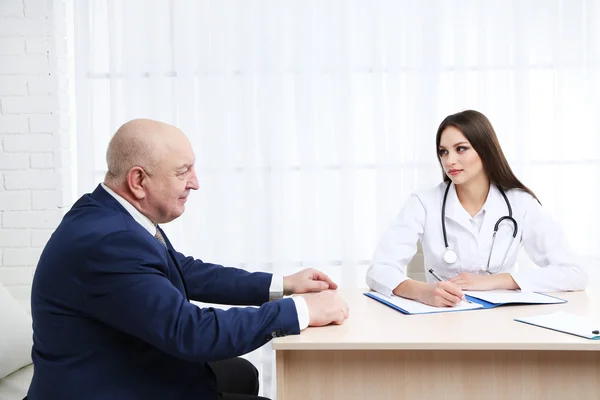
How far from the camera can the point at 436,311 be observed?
1.65m

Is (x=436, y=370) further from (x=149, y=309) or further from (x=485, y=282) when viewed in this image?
(x=149, y=309)

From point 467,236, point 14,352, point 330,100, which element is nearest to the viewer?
point 14,352

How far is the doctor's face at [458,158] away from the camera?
2.28 metres

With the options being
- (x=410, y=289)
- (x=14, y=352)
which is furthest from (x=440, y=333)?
(x=14, y=352)

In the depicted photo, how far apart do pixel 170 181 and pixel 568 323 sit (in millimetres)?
1028

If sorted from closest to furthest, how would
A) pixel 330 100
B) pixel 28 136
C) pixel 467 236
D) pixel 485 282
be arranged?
pixel 485 282 < pixel 467 236 < pixel 28 136 < pixel 330 100

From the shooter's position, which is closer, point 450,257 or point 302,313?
point 302,313

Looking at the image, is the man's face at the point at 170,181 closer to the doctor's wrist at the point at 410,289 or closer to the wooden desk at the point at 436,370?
the wooden desk at the point at 436,370

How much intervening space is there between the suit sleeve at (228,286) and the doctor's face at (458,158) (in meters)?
0.84

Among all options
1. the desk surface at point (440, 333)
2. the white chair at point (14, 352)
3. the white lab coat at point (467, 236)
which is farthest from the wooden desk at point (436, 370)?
the white chair at point (14, 352)

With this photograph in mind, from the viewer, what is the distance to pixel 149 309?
1.30 m

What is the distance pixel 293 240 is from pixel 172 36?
1228mm

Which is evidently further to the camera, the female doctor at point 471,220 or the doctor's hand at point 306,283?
the female doctor at point 471,220

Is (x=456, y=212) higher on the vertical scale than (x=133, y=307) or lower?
higher
